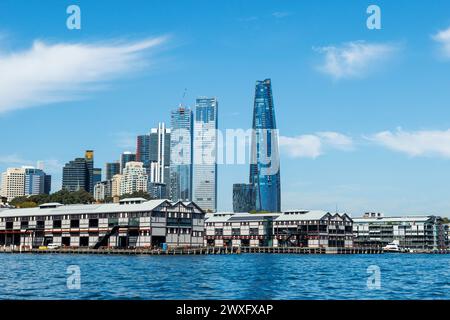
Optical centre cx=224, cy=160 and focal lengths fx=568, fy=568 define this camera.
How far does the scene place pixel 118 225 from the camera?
144750 millimetres

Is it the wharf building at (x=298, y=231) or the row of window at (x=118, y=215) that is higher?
the row of window at (x=118, y=215)

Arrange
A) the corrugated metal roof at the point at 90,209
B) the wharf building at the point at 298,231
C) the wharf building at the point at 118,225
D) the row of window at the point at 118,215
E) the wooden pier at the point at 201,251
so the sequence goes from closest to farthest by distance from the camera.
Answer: the wooden pier at the point at 201,251
the row of window at the point at 118,215
the wharf building at the point at 118,225
the corrugated metal roof at the point at 90,209
the wharf building at the point at 298,231

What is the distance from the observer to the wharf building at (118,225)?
142 m

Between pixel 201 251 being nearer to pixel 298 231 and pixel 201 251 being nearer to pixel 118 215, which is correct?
pixel 118 215

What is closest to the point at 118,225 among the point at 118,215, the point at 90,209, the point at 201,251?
the point at 118,215

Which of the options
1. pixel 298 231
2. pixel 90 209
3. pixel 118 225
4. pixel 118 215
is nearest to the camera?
pixel 118 225

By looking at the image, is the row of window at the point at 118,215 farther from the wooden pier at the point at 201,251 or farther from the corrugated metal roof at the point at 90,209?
the wooden pier at the point at 201,251

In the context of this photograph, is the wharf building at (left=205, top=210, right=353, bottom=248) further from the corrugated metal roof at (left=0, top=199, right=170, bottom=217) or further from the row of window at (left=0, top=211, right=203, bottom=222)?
the corrugated metal roof at (left=0, top=199, right=170, bottom=217)

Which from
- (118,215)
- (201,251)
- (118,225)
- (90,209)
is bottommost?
(201,251)

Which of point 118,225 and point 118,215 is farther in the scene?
point 118,215

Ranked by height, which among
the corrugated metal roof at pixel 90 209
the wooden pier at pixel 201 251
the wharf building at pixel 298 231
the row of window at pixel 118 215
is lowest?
the wooden pier at pixel 201 251

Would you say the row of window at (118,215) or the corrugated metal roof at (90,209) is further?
the corrugated metal roof at (90,209)

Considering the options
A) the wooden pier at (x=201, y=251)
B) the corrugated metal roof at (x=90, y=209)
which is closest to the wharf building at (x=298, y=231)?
the wooden pier at (x=201, y=251)
